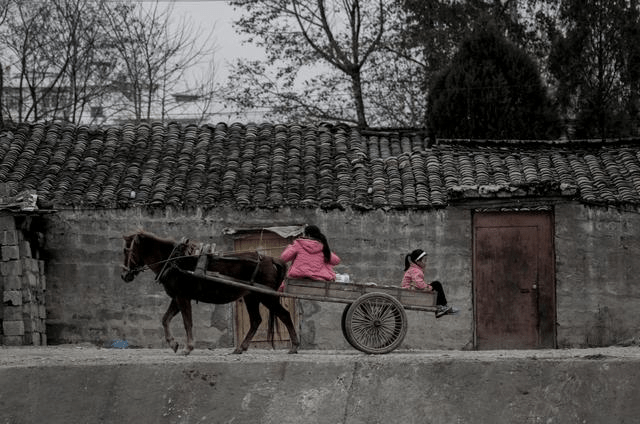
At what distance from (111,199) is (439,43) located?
1427cm

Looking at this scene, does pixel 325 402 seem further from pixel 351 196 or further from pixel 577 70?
pixel 577 70

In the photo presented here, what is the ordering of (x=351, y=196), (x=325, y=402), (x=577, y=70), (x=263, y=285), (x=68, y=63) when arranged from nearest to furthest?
1. (x=325, y=402)
2. (x=263, y=285)
3. (x=351, y=196)
4. (x=577, y=70)
5. (x=68, y=63)

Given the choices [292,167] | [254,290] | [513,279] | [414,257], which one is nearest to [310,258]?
[254,290]

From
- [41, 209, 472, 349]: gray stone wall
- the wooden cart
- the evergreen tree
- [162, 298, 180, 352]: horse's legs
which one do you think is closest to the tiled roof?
[41, 209, 472, 349]: gray stone wall

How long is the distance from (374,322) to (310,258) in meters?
1.00

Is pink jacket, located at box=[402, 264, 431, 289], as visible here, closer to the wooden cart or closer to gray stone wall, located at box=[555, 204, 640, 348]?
the wooden cart

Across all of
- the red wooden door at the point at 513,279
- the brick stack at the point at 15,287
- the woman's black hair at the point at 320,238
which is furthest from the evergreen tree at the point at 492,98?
the woman's black hair at the point at 320,238

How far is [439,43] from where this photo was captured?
95.7 ft

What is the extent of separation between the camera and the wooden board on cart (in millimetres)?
11531

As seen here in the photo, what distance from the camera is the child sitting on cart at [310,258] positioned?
11617mm

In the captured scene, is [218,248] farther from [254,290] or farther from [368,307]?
[368,307]

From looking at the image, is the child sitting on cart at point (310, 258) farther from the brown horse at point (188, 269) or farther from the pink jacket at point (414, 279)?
the pink jacket at point (414, 279)

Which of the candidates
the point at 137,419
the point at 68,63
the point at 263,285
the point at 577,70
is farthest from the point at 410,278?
the point at 68,63

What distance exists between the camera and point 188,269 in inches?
471
